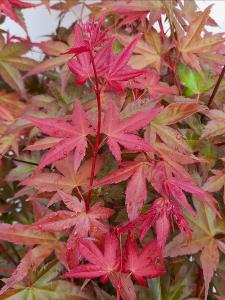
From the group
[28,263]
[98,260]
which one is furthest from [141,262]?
[28,263]

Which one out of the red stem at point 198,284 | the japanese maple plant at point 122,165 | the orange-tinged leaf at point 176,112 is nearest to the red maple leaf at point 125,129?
the japanese maple plant at point 122,165

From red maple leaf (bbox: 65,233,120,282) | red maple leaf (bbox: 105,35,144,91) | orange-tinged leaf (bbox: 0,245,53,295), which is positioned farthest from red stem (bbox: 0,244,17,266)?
red maple leaf (bbox: 105,35,144,91)

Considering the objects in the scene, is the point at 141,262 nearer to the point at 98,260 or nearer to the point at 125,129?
the point at 98,260

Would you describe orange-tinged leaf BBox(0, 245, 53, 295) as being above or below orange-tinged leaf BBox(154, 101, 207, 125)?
below

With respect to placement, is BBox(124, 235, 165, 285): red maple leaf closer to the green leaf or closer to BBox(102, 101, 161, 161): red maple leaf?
BBox(102, 101, 161, 161): red maple leaf

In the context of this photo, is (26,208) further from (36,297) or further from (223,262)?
(223,262)

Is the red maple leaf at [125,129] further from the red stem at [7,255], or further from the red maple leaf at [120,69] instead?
the red stem at [7,255]

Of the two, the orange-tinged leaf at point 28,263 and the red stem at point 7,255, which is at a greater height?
the orange-tinged leaf at point 28,263
